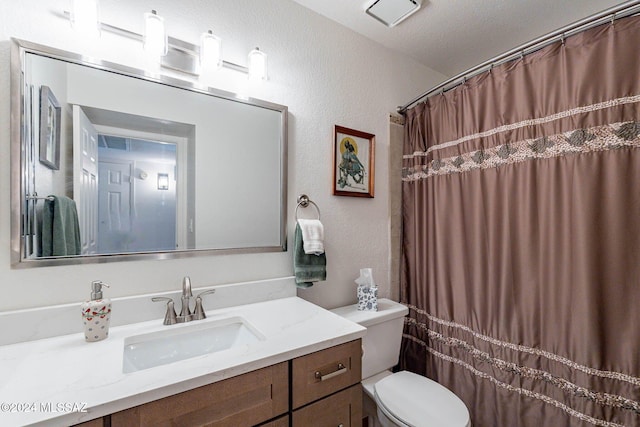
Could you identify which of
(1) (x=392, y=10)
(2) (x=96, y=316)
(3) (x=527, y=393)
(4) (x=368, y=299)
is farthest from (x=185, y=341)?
(1) (x=392, y=10)

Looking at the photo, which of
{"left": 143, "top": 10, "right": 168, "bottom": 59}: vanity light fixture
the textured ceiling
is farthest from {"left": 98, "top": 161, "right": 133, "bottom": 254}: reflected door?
the textured ceiling

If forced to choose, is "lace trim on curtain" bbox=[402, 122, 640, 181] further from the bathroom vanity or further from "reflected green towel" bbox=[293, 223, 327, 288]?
the bathroom vanity

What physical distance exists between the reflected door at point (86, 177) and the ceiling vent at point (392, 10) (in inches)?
56.9

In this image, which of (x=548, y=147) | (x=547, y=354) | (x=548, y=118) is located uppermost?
(x=548, y=118)

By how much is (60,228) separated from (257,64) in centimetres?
102

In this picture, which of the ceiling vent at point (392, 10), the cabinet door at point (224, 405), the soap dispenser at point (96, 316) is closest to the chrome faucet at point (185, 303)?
the soap dispenser at point (96, 316)

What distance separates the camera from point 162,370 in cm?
72

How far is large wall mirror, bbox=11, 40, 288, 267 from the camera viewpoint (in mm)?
934

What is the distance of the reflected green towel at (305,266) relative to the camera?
138 cm

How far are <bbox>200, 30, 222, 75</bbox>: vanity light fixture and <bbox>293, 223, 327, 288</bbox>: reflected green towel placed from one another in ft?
2.75

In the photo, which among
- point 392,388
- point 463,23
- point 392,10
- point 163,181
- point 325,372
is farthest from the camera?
point 463,23

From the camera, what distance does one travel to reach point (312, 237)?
140cm

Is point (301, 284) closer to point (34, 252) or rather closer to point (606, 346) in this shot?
point (34, 252)

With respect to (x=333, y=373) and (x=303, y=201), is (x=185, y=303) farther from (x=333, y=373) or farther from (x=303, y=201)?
(x=303, y=201)
